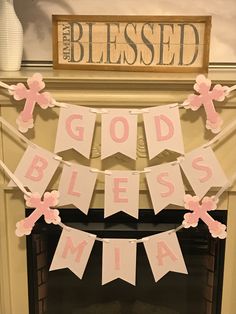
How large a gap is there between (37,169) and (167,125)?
1.43ft

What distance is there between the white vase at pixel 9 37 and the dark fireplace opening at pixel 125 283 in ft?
1.67

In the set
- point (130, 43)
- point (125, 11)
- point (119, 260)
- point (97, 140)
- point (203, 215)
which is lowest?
point (119, 260)

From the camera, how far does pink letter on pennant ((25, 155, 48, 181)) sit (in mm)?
1461

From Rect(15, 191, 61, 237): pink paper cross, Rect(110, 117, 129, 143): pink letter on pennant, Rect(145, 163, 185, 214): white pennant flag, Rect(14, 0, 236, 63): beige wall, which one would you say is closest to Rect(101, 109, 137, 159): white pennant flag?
Rect(110, 117, 129, 143): pink letter on pennant

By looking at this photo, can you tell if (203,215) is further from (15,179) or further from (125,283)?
(15,179)

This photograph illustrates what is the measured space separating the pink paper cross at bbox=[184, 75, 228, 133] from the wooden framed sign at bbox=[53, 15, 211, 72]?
194mm

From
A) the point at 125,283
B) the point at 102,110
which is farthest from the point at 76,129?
the point at 125,283

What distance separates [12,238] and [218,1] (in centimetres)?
114

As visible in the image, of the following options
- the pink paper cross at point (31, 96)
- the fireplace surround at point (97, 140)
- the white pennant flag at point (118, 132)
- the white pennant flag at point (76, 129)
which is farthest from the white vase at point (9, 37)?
the white pennant flag at point (118, 132)

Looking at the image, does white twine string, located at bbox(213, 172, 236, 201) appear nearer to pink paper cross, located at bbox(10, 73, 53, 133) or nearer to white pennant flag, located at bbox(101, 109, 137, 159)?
white pennant flag, located at bbox(101, 109, 137, 159)

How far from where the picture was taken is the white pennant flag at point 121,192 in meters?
1.46

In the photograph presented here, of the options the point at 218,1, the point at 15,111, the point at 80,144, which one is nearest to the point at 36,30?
the point at 15,111

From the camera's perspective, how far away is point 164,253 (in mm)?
1518

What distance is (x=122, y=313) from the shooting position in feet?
5.68
